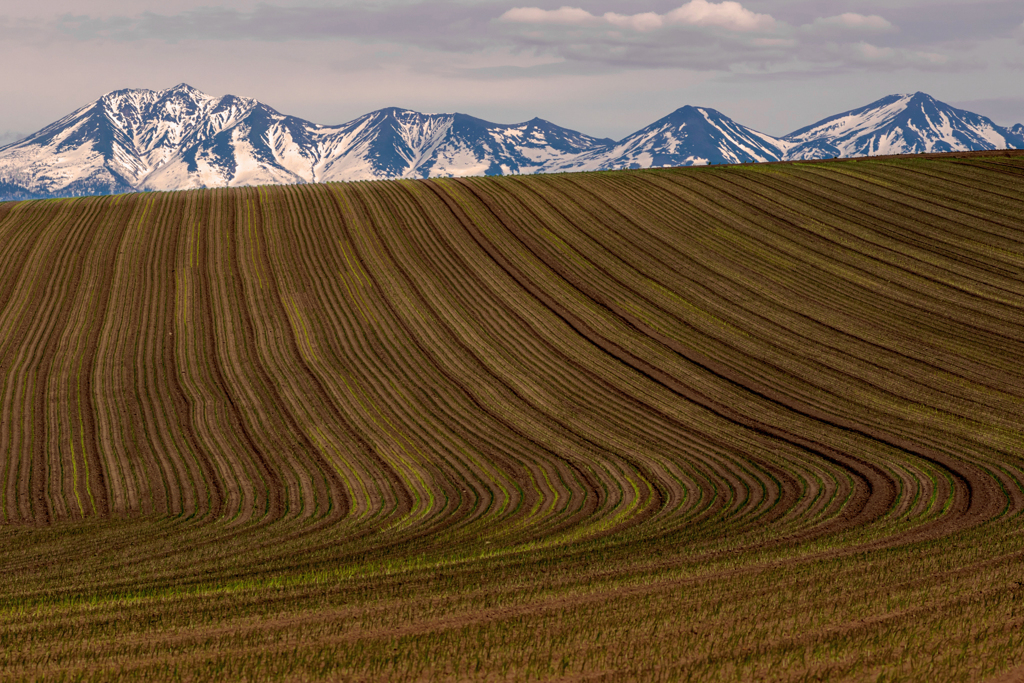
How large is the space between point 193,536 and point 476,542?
20.1ft

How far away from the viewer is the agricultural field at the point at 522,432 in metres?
11.7

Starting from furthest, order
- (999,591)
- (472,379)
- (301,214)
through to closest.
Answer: (301,214) → (472,379) → (999,591)

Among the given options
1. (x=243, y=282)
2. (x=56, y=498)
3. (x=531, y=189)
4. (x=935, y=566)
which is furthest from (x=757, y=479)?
(x=531, y=189)

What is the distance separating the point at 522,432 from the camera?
26.0m

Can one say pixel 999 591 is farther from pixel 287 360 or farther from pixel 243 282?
pixel 243 282

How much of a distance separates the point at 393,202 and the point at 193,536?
4237cm

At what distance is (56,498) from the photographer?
20.9 meters

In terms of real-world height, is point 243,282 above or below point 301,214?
below

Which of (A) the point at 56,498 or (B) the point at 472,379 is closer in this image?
(A) the point at 56,498

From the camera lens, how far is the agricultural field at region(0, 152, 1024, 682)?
11727 millimetres

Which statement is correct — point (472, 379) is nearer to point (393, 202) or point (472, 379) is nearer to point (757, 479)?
point (757, 479)

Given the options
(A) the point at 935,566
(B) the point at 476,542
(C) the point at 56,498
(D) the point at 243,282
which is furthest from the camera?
(D) the point at 243,282

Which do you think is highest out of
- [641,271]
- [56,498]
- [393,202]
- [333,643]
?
[393,202]

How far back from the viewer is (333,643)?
11445 mm
